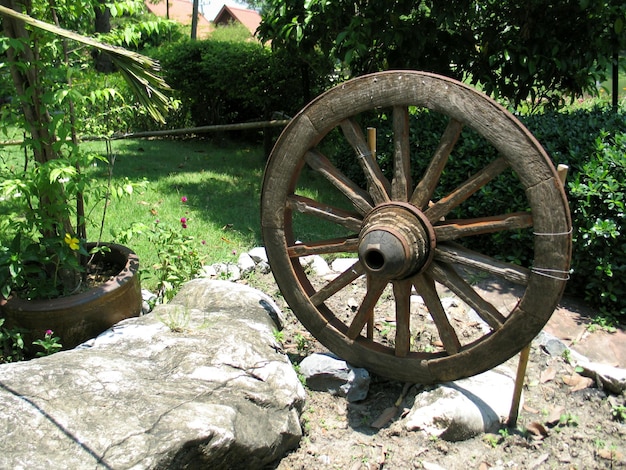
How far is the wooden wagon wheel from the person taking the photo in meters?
2.58

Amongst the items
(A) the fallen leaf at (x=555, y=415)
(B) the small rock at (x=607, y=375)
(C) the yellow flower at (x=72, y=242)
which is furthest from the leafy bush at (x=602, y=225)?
(C) the yellow flower at (x=72, y=242)

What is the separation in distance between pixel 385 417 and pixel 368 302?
0.62m

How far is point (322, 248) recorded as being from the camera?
3201 millimetres

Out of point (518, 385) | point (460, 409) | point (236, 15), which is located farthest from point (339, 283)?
point (236, 15)

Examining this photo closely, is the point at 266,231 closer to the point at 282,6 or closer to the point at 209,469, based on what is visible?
the point at 209,469

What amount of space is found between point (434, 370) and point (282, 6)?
420cm

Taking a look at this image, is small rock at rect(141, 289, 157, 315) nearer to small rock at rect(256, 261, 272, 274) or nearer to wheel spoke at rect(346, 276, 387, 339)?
small rock at rect(256, 261, 272, 274)

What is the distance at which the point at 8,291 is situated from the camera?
3299 mm

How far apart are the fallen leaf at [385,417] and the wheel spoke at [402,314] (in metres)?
0.32

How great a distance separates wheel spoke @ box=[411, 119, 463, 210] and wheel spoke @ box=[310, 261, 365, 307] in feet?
1.53

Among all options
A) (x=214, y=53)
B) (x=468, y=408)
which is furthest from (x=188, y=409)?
(x=214, y=53)

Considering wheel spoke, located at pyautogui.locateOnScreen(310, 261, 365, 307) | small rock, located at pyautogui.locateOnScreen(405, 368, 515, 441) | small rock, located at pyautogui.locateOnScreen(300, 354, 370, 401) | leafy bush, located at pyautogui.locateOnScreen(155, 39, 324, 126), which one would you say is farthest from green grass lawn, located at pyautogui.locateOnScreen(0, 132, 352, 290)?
small rock, located at pyautogui.locateOnScreen(405, 368, 515, 441)

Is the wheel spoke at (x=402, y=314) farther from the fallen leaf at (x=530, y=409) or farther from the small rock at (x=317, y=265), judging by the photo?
the small rock at (x=317, y=265)

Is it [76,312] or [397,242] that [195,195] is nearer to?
[76,312]
